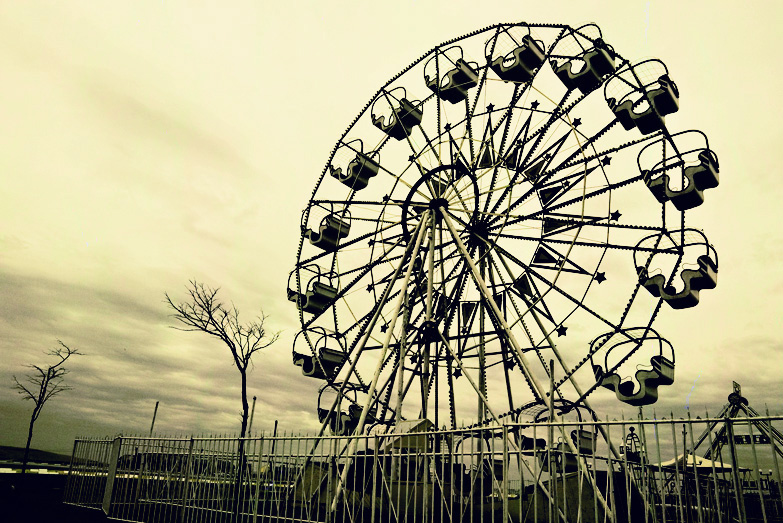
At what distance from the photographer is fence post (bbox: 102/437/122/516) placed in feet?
47.8

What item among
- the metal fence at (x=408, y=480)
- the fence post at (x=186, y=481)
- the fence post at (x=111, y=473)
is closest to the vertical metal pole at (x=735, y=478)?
the metal fence at (x=408, y=480)

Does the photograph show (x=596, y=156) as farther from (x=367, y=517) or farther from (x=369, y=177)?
(x=367, y=517)

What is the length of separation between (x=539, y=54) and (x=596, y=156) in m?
3.09

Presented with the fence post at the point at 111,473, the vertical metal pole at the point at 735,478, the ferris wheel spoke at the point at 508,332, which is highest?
the ferris wheel spoke at the point at 508,332

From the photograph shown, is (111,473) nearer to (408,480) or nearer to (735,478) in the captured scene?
(408,480)

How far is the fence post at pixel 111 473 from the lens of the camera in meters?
14.6

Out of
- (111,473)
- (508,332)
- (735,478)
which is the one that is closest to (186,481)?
(111,473)

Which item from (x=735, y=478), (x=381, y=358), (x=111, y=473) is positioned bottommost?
(x=111, y=473)

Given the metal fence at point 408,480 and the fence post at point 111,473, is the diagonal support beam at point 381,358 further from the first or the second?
the fence post at point 111,473

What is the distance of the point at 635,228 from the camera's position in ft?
46.1

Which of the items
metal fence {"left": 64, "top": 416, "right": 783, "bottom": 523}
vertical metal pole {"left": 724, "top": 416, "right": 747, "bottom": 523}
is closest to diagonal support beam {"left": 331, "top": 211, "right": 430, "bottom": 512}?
metal fence {"left": 64, "top": 416, "right": 783, "bottom": 523}

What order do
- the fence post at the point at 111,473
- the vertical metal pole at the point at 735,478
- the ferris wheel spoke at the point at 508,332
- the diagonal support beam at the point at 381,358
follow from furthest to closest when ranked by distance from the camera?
1. the fence post at the point at 111,473
2. the ferris wheel spoke at the point at 508,332
3. the diagonal support beam at the point at 381,358
4. the vertical metal pole at the point at 735,478

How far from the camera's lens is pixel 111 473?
1479 cm

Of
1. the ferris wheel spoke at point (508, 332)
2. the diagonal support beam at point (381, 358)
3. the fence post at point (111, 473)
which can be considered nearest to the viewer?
the diagonal support beam at point (381, 358)
